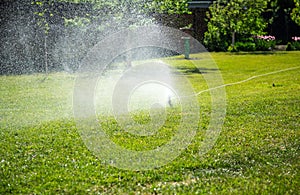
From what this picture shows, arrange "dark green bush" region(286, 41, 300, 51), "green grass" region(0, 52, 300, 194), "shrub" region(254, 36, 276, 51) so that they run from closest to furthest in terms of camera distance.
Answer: "green grass" region(0, 52, 300, 194) < "dark green bush" region(286, 41, 300, 51) < "shrub" region(254, 36, 276, 51)

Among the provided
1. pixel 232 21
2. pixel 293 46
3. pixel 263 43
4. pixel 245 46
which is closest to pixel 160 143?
pixel 232 21

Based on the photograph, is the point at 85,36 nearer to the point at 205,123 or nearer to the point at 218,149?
the point at 205,123

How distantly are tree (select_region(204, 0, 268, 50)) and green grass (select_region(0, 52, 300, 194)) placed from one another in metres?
13.7

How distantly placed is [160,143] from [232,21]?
17.7 meters

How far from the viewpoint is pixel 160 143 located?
18.8 feet

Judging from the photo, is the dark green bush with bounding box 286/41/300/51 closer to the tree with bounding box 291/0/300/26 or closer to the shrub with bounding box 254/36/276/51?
the shrub with bounding box 254/36/276/51

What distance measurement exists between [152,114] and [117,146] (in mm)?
1965

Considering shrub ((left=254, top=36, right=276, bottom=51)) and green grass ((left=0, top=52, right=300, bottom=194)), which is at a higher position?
shrub ((left=254, top=36, right=276, bottom=51))

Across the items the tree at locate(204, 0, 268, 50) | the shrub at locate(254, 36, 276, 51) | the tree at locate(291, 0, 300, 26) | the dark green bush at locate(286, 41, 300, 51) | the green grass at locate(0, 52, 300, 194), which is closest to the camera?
the green grass at locate(0, 52, 300, 194)

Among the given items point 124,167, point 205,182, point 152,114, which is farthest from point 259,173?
point 152,114

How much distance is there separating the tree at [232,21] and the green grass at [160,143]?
1373 cm

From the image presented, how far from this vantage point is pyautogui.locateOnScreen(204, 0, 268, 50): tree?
22.5 meters

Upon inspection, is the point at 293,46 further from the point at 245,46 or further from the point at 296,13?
the point at 245,46

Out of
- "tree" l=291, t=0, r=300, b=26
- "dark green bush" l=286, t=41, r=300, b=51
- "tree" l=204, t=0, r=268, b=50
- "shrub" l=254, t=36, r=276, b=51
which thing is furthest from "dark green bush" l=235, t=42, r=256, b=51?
"tree" l=291, t=0, r=300, b=26
